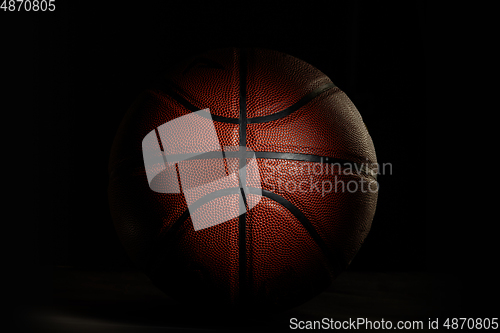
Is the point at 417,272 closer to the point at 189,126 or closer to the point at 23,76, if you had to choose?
the point at 189,126

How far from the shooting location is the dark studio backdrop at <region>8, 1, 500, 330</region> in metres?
2.06

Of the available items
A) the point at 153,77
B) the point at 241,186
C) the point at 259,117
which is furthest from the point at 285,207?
the point at 153,77

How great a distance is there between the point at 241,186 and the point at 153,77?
3.77 feet

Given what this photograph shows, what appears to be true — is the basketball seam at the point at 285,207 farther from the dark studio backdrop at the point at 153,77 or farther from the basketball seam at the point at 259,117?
the dark studio backdrop at the point at 153,77

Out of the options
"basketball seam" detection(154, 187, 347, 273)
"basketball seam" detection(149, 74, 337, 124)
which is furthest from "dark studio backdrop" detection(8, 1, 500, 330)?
"basketball seam" detection(154, 187, 347, 273)

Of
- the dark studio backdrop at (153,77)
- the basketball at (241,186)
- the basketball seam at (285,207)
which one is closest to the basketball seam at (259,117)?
the basketball at (241,186)

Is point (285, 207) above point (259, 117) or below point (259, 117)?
below

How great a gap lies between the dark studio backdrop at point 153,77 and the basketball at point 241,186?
2.82 ft

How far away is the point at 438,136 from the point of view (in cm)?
207

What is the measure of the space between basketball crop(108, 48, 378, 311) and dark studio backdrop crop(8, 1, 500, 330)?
860 millimetres

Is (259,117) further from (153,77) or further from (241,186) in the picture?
(153,77)

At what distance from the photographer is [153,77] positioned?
2064 mm

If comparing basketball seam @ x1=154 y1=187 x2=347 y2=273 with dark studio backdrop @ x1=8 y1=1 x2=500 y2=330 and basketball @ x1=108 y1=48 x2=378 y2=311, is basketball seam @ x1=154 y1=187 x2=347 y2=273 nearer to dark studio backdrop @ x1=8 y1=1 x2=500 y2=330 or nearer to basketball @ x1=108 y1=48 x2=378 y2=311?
basketball @ x1=108 y1=48 x2=378 y2=311

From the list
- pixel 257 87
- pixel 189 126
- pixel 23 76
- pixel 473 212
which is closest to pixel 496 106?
pixel 473 212
